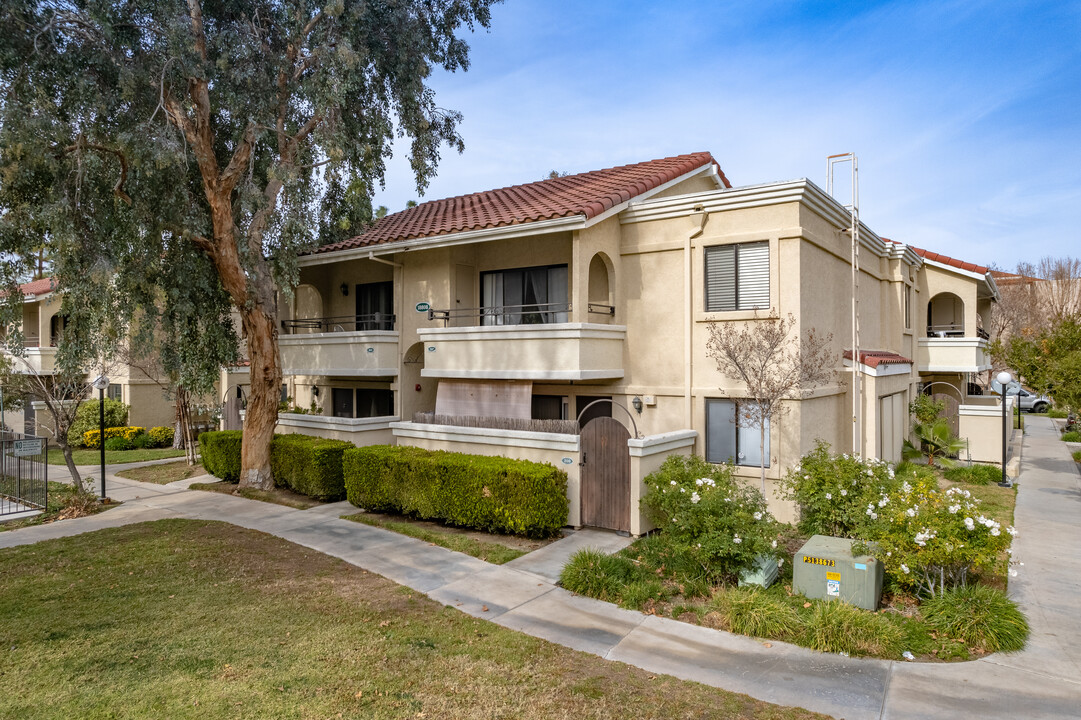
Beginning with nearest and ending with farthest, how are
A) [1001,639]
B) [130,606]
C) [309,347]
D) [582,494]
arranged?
[1001,639]
[130,606]
[582,494]
[309,347]

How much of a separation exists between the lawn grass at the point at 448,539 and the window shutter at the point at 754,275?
652cm

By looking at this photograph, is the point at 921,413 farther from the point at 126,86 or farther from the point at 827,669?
the point at 126,86

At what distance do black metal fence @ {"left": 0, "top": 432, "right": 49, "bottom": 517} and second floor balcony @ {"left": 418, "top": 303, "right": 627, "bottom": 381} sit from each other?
8283mm

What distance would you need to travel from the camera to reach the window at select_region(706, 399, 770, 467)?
12.2 meters

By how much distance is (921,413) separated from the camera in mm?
18688

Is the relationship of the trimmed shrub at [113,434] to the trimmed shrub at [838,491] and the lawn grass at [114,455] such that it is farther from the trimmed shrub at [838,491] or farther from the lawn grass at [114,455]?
the trimmed shrub at [838,491]

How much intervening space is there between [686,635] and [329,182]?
12.5 m

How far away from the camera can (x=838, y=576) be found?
25.8 feet

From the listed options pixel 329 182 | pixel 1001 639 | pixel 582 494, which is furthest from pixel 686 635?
pixel 329 182

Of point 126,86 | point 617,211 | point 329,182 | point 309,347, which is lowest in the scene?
point 309,347

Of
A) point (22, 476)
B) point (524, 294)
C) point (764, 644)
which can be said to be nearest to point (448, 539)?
point (764, 644)

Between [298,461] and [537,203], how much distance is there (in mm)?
8288

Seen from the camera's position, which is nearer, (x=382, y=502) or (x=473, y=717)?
(x=473, y=717)

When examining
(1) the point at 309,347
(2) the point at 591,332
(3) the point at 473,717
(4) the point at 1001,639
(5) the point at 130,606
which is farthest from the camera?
(1) the point at 309,347
